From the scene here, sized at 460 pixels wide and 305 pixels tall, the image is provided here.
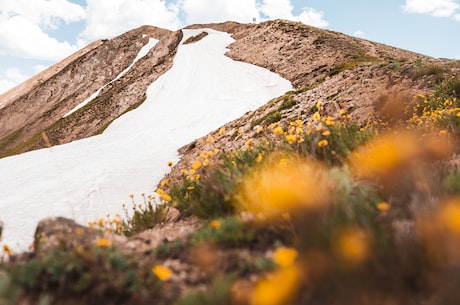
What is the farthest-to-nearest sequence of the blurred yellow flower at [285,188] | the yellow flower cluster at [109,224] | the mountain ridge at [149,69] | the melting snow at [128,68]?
the melting snow at [128,68] → the mountain ridge at [149,69] → the yellow flower cluster at [109,224] → the blurred yellow flower at [285,188]

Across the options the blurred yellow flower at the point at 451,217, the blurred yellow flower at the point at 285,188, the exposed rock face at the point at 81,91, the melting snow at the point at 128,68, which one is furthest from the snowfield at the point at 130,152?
the melting snow at the point at 128,68

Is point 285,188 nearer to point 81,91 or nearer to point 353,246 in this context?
point 353,246

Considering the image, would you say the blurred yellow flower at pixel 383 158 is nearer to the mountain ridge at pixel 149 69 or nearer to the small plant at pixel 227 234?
the small plant at pixel 227 234

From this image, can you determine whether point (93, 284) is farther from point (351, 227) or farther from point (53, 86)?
point (53, 86)

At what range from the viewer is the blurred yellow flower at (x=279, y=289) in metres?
1.89

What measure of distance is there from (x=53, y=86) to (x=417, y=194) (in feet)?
209

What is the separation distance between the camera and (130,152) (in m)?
17.6

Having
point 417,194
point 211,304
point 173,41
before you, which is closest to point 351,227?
point 417,194

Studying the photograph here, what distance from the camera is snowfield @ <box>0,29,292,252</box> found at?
32.9ft

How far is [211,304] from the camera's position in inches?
78.3

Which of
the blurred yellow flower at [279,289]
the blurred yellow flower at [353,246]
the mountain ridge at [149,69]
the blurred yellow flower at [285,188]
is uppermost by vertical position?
the mountain ridge at [149,69]

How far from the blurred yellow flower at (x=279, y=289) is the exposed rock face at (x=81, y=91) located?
38872 mm

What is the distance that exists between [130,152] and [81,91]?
41.5 metres

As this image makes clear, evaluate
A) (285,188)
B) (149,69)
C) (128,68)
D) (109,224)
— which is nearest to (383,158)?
(285,188)
